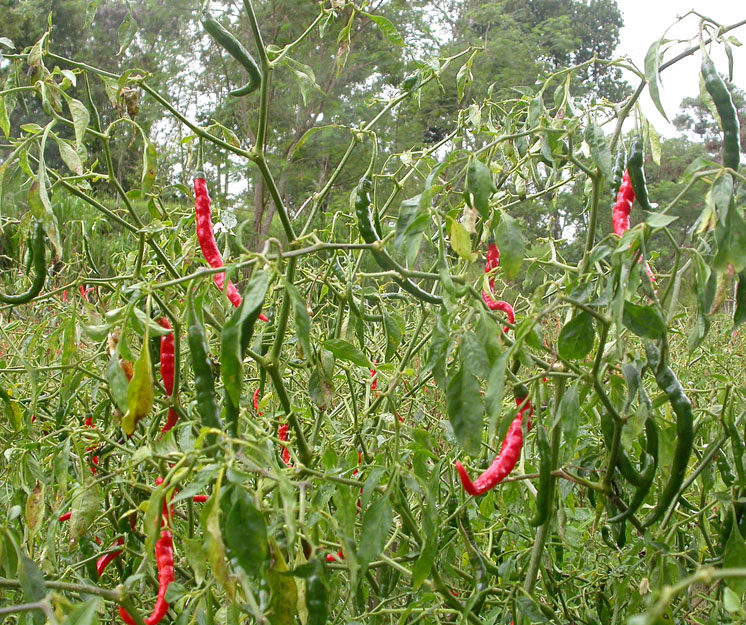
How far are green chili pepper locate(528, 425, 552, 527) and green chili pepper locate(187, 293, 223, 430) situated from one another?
426 millimetres

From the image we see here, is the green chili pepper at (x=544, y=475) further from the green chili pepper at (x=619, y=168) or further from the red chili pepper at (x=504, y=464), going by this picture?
the green chili pepper at (x=619, y=168)

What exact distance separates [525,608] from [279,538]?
0.41 metres

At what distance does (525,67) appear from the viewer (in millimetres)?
12102

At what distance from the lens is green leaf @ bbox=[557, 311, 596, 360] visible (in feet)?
3.08

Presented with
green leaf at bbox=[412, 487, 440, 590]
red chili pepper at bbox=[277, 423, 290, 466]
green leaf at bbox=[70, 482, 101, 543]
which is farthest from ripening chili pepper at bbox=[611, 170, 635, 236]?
green leaf at bbox=[70, 482, 101, 543]

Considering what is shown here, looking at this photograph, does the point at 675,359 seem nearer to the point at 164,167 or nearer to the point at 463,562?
the point at 463,562

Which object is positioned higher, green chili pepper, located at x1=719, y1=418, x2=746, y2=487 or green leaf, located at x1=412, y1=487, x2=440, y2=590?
green chili pepper, located at x1=719, y1=418, x2=746, y2=487

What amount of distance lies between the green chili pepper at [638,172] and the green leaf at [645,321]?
0.39 m

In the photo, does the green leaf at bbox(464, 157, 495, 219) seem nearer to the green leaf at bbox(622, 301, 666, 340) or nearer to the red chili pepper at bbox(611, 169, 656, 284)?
the green leaf at bbox(622, 301, 666, 340)

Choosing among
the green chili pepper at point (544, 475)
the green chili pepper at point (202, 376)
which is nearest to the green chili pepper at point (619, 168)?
the green chili pepper at point (544, 475)

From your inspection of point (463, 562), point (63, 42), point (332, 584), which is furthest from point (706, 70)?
point (63, 42)

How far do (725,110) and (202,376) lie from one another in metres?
0.88

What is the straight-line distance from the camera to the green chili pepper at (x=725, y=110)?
1.05m

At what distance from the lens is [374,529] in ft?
2.80
